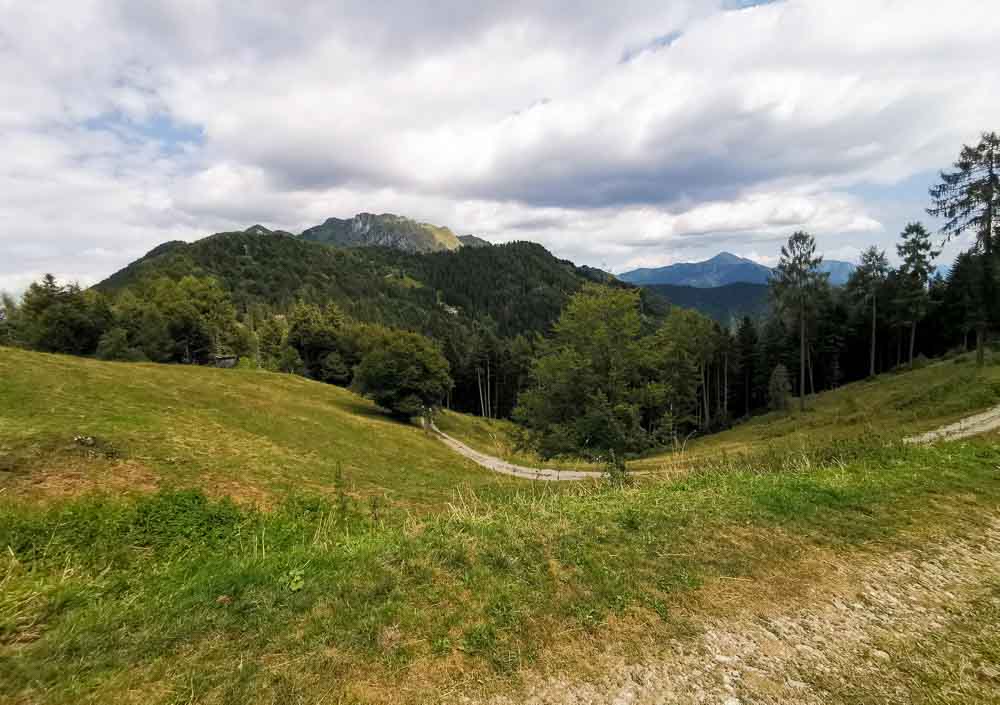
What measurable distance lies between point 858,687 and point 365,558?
240 inches

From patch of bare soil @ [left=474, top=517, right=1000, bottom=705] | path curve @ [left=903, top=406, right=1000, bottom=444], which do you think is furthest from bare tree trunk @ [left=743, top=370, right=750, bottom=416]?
patch of bare soil @ [left=474, top=517, right=1000, bottom=705]

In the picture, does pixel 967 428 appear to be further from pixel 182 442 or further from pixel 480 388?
pixel 480 388

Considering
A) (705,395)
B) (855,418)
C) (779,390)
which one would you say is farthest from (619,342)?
(705,395)

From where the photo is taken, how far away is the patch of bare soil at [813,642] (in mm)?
4426

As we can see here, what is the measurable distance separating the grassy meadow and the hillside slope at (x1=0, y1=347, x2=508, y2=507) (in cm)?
18

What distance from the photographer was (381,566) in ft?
20.4

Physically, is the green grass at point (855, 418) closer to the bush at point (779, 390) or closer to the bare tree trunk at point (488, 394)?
the bush at point (779, 390)

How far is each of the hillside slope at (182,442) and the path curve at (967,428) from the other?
20.8 m

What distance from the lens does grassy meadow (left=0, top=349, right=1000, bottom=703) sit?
14.6 feet

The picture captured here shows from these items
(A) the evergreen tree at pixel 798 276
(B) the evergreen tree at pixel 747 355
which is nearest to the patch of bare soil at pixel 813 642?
(A) the evergreen tree at pixel 798 276

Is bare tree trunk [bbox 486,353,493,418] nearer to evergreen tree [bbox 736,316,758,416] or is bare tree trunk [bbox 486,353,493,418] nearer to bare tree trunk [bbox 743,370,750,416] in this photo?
evergreen tree [bbox 736,316,758,416]

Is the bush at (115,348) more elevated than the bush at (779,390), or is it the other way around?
the bush at (115,348)

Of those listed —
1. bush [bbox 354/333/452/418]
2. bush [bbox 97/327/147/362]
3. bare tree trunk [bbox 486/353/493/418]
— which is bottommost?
bare tree trunk [bbox 486/353/493/418]

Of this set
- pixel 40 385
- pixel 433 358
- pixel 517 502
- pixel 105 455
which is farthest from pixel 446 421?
pixel 517 502
